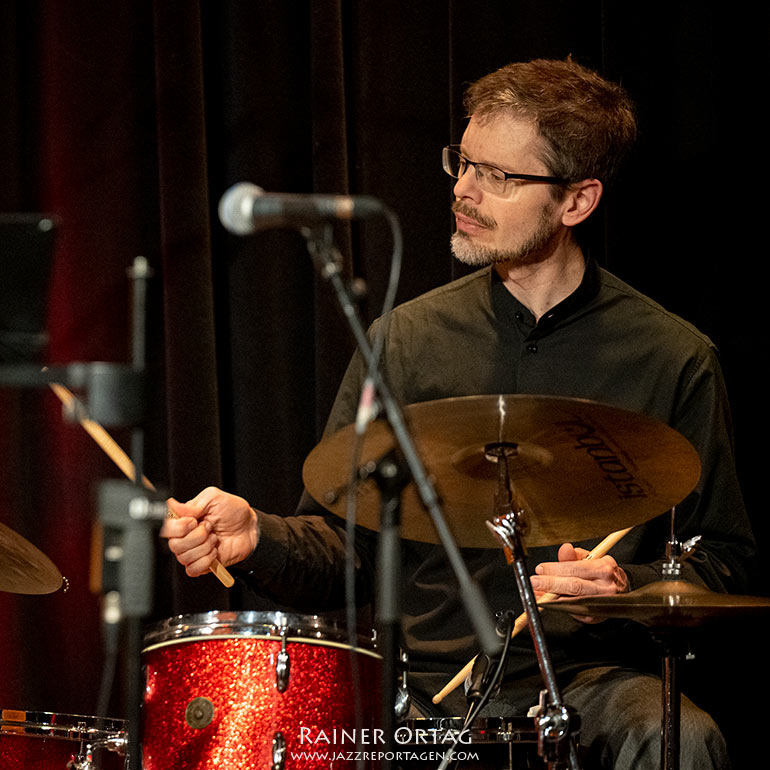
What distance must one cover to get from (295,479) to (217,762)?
3.10 feet

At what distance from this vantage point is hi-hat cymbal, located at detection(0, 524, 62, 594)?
169 centimetres

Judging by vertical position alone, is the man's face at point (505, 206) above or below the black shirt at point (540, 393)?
above

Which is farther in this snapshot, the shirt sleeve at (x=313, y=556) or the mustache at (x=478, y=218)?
the mustache at (x=478, y=218)

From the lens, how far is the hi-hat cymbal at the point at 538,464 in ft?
4.82

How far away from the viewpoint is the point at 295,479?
98.5 inches

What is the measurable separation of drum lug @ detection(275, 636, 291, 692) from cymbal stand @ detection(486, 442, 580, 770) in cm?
35

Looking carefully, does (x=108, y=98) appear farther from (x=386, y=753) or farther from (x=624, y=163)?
(x=386, y=753)

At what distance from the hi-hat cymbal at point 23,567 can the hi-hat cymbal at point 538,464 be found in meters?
0.44

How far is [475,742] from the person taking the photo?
1.69 metres

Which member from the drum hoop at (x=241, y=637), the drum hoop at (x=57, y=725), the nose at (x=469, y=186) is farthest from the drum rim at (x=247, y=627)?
the nose at (x=469, y=186)

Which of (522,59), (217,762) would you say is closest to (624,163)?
(522,59)

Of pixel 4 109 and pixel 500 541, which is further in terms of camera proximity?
pixel 4 109

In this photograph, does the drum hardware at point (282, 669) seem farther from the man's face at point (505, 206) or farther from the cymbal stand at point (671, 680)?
the man's face at point (505, 206)

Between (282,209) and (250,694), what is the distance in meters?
0.80
